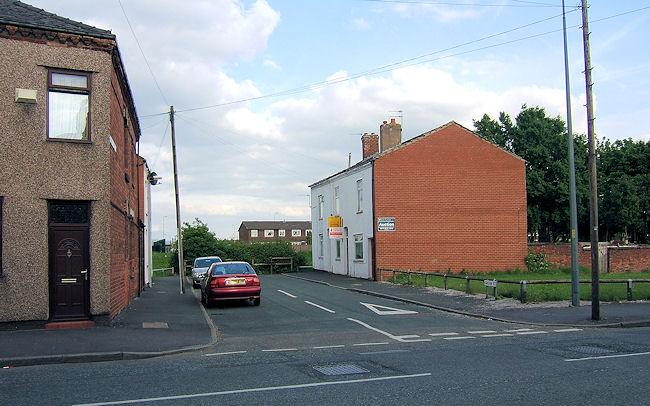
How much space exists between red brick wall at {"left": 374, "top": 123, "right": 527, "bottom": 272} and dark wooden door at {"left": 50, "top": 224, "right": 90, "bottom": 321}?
66.2ft

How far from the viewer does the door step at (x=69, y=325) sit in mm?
14062

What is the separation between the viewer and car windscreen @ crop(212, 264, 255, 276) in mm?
20812

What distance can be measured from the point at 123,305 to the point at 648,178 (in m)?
50.4

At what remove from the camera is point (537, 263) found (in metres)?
35.3

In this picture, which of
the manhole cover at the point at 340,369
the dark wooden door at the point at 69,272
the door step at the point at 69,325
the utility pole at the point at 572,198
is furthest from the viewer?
the utility pole at the point at 572,198

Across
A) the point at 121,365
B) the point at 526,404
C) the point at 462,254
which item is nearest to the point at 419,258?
the point at 462,254

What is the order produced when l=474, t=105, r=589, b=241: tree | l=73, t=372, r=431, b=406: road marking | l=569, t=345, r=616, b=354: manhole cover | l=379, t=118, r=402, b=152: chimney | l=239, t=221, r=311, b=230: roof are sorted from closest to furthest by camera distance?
l=73, t=372, r=431, b=406: road marking
l=569, t=345, r=616, b=354: manhole cover
l=379, t=118, r=402, b=152: chimney
l=474, t=105, r=589, b=241: tree
l=239, t=221, r=311, b=230: roof

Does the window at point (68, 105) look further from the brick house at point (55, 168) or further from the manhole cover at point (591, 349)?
the manhole cover at point (591, 349)

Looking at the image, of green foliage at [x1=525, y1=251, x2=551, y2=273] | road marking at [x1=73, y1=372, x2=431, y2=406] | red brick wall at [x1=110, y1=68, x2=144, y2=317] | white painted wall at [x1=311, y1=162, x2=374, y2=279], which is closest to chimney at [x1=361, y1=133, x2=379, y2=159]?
white painted wall at [x1=311, y1=162, x2=374, y2=279]

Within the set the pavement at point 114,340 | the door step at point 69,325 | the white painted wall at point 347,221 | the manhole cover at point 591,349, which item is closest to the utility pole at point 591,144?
the manhole cover at point 591,349

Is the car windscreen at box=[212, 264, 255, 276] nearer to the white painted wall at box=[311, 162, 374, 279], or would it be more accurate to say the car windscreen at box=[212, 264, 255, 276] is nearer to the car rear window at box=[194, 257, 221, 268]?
the car rear window at box=[194, 257, 221, 268]

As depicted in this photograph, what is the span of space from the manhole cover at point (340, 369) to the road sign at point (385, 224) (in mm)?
23248

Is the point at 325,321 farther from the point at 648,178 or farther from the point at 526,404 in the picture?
the point at 648,178

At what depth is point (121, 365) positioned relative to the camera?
10484 millimetres
